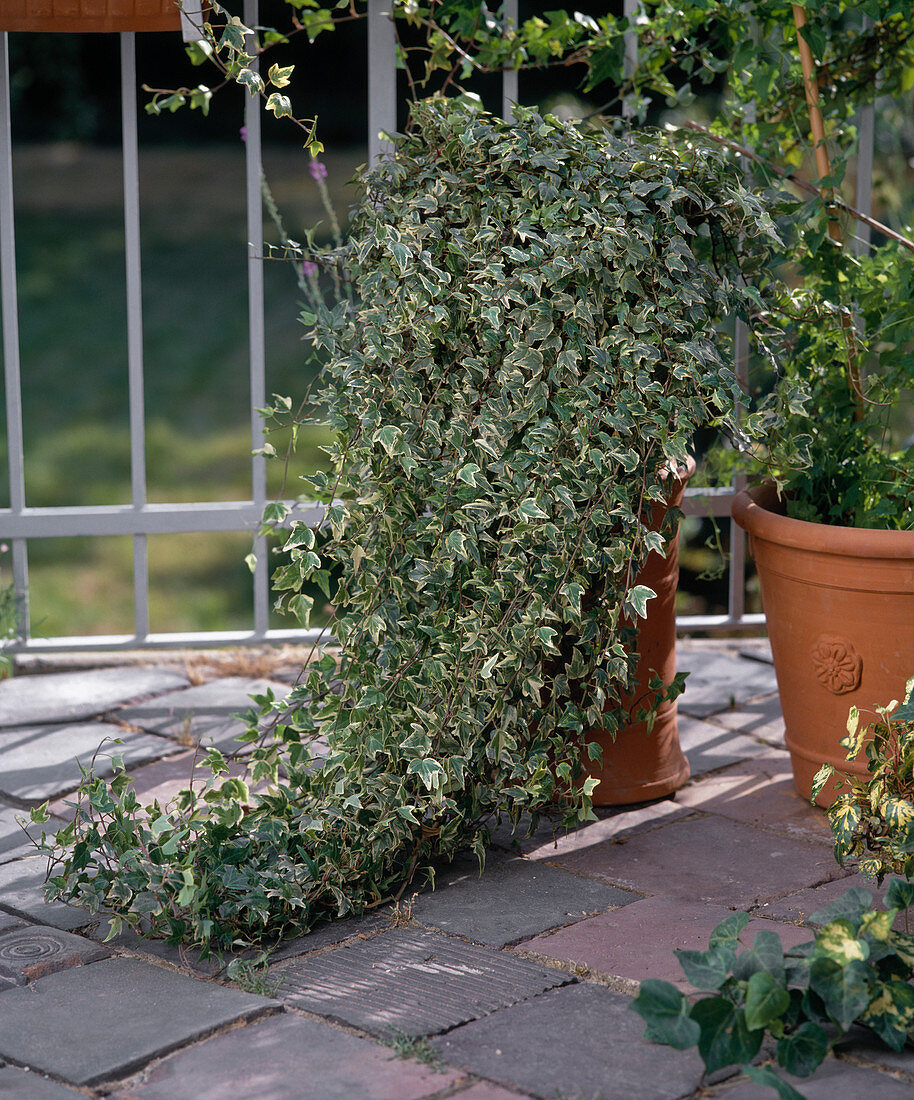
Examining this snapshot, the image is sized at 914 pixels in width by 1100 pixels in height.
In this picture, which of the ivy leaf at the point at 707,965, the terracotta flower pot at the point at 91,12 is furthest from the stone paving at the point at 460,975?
the terracotta flower pot at the point at 91,12

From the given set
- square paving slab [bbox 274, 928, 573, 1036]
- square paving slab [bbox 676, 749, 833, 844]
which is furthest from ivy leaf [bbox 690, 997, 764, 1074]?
square paving slab [bbox 676, 749, 833, 844]

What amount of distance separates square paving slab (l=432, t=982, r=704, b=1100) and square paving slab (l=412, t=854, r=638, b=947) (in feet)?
0.81

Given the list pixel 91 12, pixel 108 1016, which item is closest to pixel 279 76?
pixel 91 12

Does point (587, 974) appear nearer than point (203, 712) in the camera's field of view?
Yes

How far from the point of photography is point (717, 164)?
2.52m

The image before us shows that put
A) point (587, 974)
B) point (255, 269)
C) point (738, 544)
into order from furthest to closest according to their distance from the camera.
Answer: point (738, 544) → point (255, 269) → point (587, 974)

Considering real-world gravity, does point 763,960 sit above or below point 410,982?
above

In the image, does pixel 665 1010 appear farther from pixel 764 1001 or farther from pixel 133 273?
pixel 133 273

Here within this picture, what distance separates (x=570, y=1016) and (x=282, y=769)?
1333mm

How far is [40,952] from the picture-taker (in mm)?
2189

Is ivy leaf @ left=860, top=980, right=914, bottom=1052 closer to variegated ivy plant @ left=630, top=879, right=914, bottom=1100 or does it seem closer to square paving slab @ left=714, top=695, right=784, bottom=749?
variegated ivy plant @ left=630, top=879, right=914, bottom=1100

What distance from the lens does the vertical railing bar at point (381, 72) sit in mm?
3271

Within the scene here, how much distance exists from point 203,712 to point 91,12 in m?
1.67

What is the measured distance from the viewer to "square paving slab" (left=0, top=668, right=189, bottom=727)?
3.33 metres
